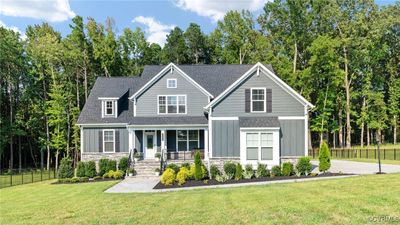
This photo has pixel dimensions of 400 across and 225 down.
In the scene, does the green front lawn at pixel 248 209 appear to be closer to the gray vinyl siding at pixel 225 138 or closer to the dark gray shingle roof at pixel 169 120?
the gray vinyl siding at pixel 225 138

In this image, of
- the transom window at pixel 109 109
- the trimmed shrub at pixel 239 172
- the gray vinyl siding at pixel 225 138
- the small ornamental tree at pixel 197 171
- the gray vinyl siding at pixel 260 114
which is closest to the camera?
the trimmed shrub at pixel 239 172

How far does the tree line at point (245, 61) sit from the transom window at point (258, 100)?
1898 cm

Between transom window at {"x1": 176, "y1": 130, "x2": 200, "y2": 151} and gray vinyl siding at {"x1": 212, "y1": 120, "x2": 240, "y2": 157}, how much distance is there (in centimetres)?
463

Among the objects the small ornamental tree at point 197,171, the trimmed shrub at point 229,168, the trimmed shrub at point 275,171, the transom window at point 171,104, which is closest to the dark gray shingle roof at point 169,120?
the transom window at point 171,104

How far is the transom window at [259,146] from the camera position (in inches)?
745

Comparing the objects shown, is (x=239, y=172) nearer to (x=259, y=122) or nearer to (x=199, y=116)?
(x=259, y=122)

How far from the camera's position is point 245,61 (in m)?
44.1

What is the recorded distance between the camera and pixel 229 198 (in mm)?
10648

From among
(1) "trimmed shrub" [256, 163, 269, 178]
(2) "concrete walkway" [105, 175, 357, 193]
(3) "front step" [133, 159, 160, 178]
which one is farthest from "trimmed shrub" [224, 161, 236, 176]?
(3) "front step" [133, 159, 160, 178]

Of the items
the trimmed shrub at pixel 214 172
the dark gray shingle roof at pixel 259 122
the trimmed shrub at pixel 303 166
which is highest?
the dark gray shingle roof at pixel 259 122

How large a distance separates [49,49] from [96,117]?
14.6 metres

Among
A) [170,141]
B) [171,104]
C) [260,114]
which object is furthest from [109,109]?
[260,114]

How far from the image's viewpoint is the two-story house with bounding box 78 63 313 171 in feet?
63.0

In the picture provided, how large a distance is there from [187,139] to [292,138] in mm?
7922
